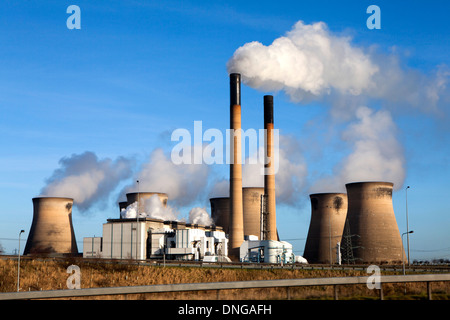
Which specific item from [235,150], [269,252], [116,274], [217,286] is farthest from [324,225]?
[217,286]

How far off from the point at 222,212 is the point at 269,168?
16.6 meters

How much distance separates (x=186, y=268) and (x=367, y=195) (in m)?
29.0

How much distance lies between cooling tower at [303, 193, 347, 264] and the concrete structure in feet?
38.4

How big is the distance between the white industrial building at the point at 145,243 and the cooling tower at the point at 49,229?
29.3 ft

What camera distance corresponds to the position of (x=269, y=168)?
6844 centimetres

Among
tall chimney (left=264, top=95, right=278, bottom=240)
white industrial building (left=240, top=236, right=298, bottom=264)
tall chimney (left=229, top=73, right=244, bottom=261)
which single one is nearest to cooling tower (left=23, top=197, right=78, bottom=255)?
tall chimney (left=229, top=73, right=244, bottom=261)

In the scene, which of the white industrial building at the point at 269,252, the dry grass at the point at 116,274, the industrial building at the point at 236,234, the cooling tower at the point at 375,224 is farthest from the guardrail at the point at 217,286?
the cooling tower at the point at 375,224

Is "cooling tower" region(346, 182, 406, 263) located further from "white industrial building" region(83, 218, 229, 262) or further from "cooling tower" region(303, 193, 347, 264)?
"white industrial building" region(83, 218, 229, 262)

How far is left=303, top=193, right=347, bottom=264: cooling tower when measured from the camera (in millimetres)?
74062

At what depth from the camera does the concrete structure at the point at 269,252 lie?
201 feet

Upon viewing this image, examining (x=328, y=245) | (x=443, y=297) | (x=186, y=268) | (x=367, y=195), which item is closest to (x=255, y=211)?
(x=328, y=245)

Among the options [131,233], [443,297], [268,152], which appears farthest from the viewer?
[268,152]

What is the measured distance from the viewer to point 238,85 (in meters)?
64.7
